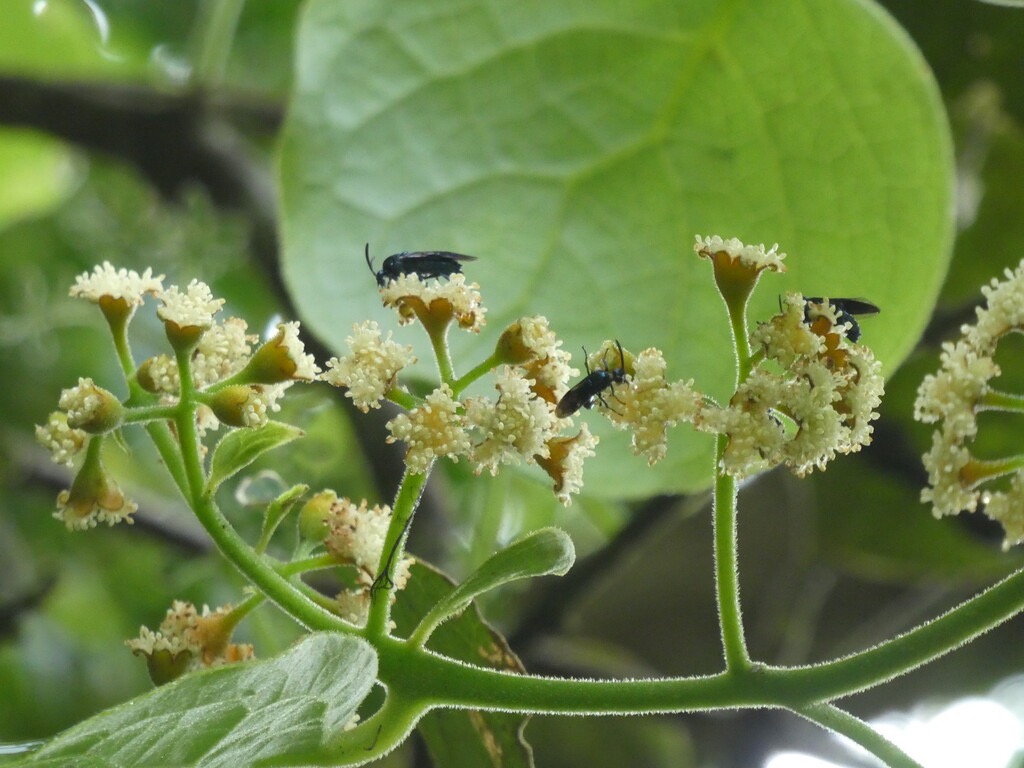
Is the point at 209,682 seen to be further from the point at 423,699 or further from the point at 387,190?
the point at 387,190

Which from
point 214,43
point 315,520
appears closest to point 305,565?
point 315,520

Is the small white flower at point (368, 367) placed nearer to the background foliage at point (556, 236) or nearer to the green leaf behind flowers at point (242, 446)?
the green leaf behind flowers at point (242, 446)

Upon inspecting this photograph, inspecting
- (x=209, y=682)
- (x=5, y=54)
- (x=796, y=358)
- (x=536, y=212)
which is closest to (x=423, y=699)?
(x=209, y=682)

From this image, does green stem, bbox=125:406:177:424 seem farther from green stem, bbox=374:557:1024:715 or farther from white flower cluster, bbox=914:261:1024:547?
white flower cluster, bbox=914:261:1024:547

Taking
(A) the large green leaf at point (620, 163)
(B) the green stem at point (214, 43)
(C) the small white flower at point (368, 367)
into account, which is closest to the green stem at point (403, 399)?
(C) the small white flower at point (368, 367)

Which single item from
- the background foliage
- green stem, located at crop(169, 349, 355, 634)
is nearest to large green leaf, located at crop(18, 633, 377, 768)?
green stem, located at crop(169, 349, 355, 634)

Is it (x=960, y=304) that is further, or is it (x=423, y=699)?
(x=960, y=304)
